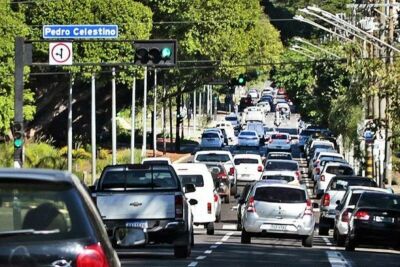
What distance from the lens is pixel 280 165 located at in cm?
5362

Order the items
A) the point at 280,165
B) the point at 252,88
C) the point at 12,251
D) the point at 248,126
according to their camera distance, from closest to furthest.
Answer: the point at 12,251 → the point at 280,165 → the point at 248,126 → the point at 252,88

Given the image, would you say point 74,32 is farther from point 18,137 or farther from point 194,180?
point 194,180

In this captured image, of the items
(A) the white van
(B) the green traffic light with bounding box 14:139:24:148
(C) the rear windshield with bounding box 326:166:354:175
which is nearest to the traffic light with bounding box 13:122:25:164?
(B) the green traffic light with bounding box 14:139:24:148

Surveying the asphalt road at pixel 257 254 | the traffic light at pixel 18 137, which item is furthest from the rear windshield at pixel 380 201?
the traffic light at pixel 18 137

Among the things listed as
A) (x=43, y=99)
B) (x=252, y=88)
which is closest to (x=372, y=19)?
(x=43, y=99)

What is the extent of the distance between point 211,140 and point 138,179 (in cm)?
6041

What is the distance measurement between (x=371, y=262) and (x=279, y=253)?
253cm

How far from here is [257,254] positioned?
26750 mm

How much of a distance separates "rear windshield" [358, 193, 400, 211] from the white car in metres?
28.6

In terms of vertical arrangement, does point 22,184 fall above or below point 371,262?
above

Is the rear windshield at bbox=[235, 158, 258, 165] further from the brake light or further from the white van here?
the brake light

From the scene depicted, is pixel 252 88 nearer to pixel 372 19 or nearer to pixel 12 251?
pixel 372 19

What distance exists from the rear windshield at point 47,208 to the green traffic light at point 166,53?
30.7 m

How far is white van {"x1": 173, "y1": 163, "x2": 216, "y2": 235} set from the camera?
34250 millimetres
